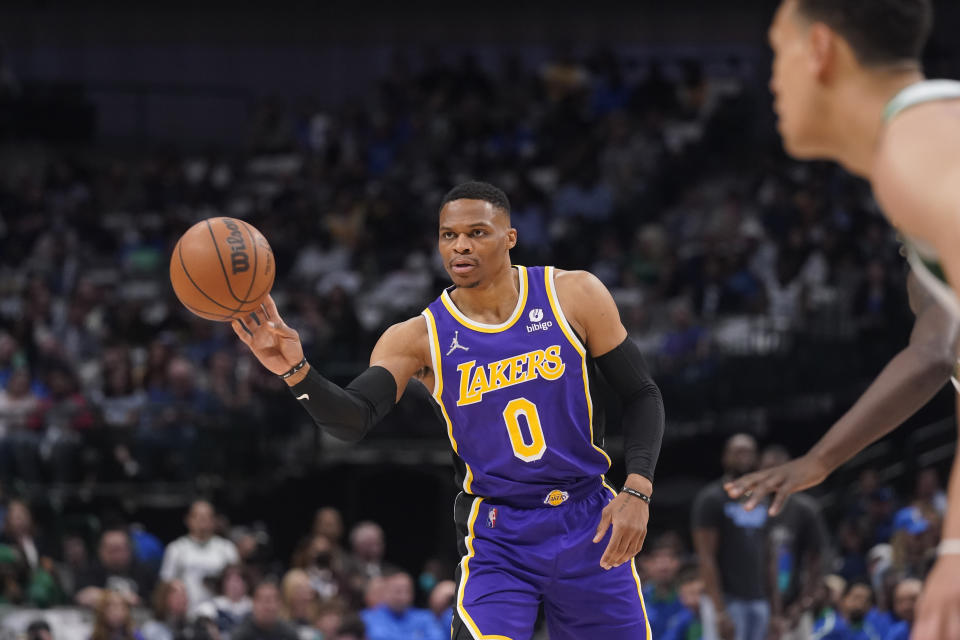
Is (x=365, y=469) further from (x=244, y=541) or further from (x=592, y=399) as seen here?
(x=592, y=399)

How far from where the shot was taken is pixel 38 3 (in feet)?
72.2

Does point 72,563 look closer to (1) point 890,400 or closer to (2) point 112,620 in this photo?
(2) point 112,620

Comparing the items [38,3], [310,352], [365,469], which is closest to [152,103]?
[38,3]

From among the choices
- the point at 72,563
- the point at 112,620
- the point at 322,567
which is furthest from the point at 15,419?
the point at 112,620

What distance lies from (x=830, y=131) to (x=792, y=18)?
22cm

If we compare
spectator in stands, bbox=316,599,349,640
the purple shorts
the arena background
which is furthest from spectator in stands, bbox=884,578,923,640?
the arena background

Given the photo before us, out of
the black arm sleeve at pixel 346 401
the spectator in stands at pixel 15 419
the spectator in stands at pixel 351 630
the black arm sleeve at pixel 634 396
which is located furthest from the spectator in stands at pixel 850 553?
the spectator in stands at pixel 15 419

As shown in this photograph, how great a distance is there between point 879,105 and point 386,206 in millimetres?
15240

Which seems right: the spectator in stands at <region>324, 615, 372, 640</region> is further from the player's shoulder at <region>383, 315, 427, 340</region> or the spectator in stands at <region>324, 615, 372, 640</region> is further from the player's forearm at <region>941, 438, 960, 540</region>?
the player's forearm at <region>941, 438, 960, 540</region>

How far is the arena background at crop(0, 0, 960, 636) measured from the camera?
12.6m

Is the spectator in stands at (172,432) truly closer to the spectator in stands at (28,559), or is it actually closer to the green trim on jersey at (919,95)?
the spectator in stands at (28,559)

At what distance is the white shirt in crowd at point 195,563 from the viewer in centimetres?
1007

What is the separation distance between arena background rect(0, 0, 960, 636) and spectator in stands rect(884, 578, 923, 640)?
4.12 m

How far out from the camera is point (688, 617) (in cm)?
898
